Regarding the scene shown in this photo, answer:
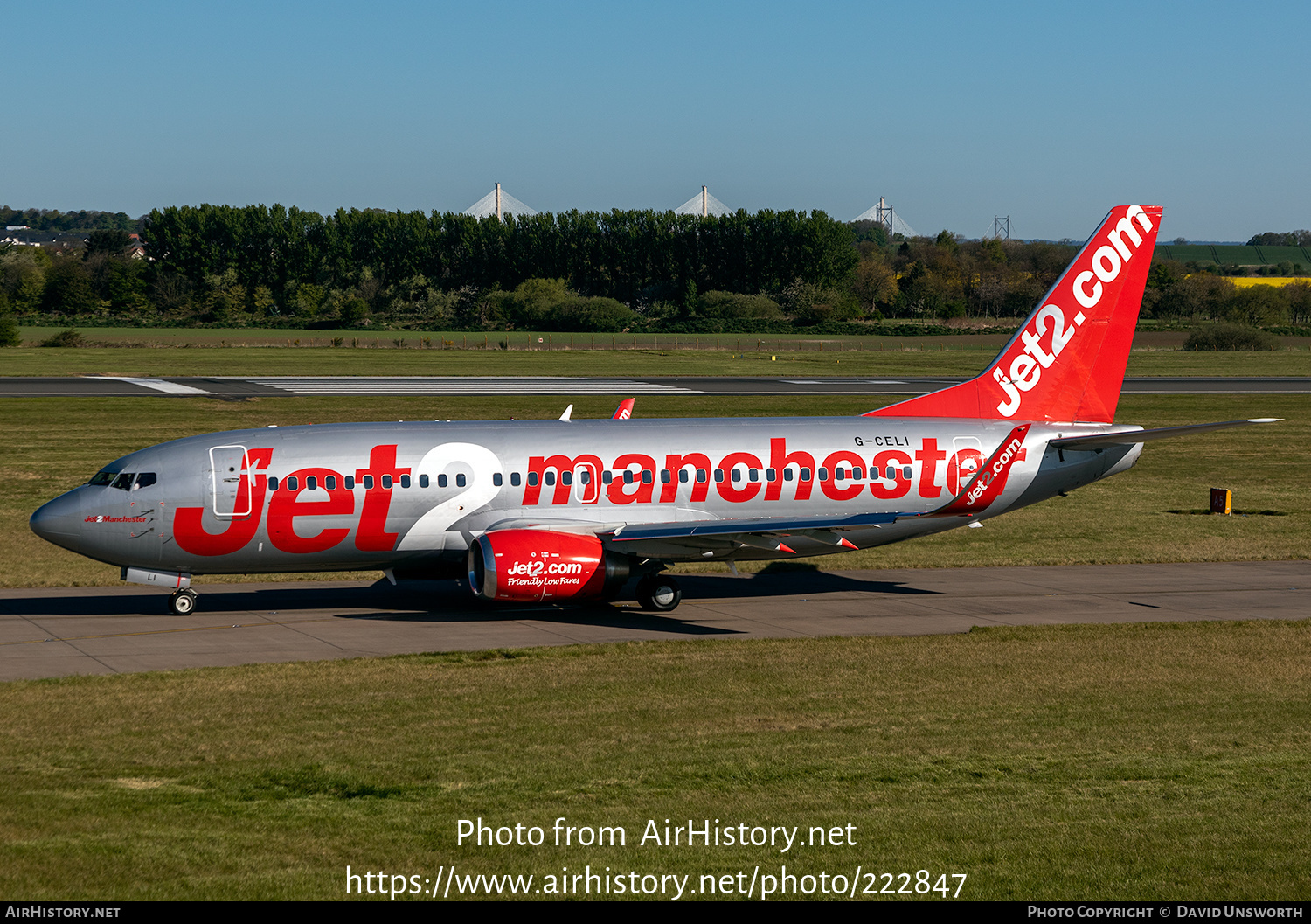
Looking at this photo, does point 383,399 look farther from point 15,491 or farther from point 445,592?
point 445,592

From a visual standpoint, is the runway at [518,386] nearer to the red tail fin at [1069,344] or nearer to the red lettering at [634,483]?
the red tail fin at [1069,344]

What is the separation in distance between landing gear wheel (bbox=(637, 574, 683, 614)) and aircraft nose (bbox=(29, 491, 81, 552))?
1279 centimetres

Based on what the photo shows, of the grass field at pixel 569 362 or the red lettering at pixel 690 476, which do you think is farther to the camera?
the grass field at pixel 569 362

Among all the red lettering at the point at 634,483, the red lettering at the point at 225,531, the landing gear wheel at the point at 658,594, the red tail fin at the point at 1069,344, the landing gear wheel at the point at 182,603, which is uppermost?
the red tail fin at the point at 1069,344

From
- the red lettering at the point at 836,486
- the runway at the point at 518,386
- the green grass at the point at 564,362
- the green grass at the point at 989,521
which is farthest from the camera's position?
the green grass at the point at 564,362

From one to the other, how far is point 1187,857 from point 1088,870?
50.0 inches

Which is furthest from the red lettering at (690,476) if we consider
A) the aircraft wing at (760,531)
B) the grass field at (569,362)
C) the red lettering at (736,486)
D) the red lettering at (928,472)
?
the grass field at (569,362)

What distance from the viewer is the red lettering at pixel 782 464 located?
3209cm

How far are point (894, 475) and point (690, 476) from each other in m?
5.40

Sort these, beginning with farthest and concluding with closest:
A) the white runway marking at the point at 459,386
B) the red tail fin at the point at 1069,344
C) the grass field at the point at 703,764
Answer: the white runway marking at the point at 459,386 → the red tail fin at the point at 1069,344 → the grass field at the point at 703,764

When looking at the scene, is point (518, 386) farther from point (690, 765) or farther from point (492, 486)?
point (690, 765)

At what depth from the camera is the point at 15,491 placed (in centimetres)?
4644

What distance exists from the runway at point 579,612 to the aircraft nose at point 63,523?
1.81 meters

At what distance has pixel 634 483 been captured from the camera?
3117 centimetres
